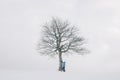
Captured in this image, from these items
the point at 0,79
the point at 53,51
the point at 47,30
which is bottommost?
the point at 0,79

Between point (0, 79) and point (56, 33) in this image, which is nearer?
point (0, 79)

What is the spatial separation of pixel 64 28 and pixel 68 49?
3349 mm

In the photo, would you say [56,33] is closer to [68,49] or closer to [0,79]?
[68,49]

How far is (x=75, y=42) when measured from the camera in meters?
51.5

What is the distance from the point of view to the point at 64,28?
170 ft

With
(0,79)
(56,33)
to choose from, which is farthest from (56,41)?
(0,79)

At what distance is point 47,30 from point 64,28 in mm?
2584

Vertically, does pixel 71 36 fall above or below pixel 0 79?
above

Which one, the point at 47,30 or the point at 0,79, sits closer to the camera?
the point at 0,79

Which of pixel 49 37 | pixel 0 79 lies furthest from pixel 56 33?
pixel 0 79

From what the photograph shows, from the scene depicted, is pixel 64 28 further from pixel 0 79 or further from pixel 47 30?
pixel 0 79

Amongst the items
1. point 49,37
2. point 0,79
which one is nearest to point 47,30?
point 49,37

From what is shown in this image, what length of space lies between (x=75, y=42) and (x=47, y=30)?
15.0 ft

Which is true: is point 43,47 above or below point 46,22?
below
